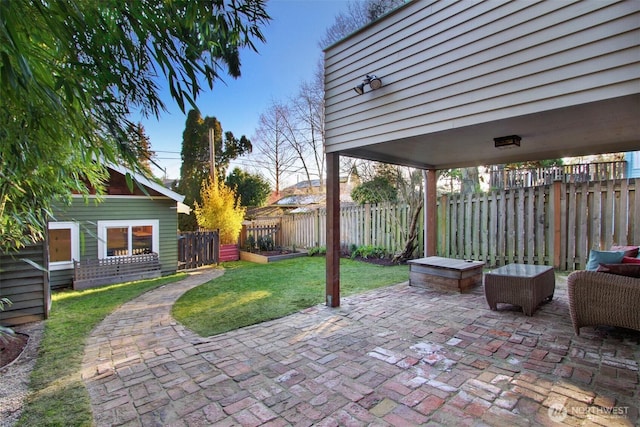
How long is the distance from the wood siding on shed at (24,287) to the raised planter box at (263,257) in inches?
213

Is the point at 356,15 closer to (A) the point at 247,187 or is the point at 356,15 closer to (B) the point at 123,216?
(A) the point at 247,187

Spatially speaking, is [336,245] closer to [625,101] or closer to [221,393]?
[221,393]

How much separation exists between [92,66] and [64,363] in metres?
2.74

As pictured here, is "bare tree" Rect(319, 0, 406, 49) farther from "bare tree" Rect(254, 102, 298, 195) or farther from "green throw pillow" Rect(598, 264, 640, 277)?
"green throw pillow" Rect(598, 264, 640, 277)

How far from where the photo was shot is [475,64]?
9.57 ft

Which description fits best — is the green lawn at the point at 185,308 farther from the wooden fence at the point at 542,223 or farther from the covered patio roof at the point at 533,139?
the covered patio roof at the point at 533,139

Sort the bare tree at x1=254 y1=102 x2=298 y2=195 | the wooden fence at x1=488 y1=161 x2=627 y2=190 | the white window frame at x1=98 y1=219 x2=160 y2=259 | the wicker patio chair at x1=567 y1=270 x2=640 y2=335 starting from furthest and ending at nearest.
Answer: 1. the bare tree at x1=254 y1=102 x2=298 y2=195
2. the wooden fence at x1=488 y1=161 x2=627 y2=190
3. the white window frame at x1=98 y1=219 x2=160 y2=259
4. the wicker patio chair at x1=567 y1=270 x2=640 y2=335

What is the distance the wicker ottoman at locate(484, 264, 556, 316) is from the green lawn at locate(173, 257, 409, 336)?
1.95 m

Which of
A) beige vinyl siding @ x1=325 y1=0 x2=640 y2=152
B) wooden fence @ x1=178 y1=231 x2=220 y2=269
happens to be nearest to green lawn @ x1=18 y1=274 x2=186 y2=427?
wooden fence @ x1=178 y1=231 x2=220 y2=269

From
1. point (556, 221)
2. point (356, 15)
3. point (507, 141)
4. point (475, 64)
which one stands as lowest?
point (556, 221)

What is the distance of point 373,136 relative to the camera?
378cm

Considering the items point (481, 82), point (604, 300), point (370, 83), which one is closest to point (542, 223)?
point (604, 300)

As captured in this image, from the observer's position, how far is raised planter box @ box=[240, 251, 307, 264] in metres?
9.09

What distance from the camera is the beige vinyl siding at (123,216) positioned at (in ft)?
21.7
